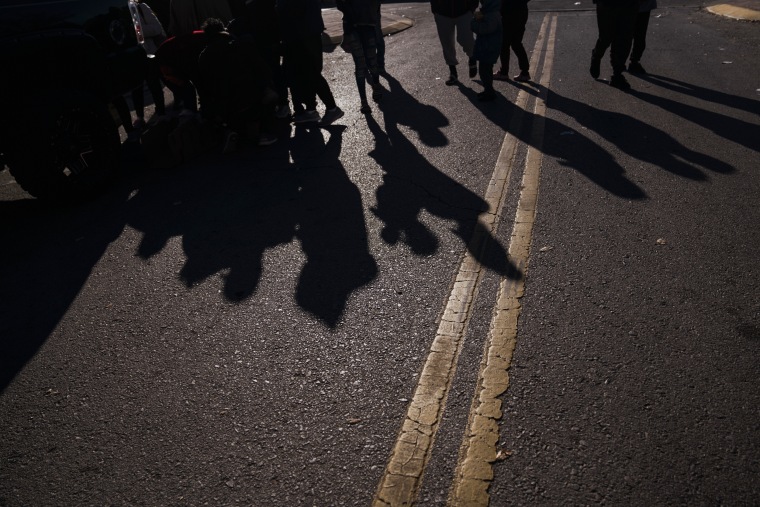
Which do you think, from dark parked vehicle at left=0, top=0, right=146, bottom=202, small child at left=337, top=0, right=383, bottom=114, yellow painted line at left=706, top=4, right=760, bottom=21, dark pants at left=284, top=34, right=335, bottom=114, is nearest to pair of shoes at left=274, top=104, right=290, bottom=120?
dark pants at left=284, top=34, right=335, bottom=114

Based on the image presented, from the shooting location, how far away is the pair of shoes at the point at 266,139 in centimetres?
710

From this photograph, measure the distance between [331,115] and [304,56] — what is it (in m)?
0.87

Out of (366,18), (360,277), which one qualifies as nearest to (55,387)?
(360,277)

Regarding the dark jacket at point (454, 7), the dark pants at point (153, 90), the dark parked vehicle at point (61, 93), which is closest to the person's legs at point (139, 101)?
the dark pants at point (153, 90)

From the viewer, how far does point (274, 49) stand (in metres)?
7.89

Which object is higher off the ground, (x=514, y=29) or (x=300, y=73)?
(x=514, y=29)

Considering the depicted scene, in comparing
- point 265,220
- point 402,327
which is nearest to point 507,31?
point 265,220

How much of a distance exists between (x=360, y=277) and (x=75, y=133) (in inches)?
144

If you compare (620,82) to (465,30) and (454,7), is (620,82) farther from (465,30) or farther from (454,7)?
(454,7)

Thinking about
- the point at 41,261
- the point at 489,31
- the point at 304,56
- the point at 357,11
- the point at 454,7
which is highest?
the point at 357,11

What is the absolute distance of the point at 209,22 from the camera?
6527 mm

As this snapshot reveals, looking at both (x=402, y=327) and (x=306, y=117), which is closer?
(x=402, y=327)

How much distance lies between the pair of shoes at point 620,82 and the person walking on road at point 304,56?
387 cm

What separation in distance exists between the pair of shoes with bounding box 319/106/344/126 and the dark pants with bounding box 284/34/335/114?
89 millimetres
